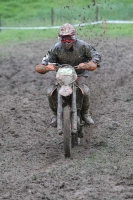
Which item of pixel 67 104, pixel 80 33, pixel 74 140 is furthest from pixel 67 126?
pixel 80 33

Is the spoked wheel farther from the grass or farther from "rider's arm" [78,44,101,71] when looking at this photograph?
the grass

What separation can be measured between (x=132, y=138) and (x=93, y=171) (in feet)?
5.66

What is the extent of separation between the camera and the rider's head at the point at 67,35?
7.41 metres

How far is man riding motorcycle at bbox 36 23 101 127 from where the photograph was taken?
295 inches

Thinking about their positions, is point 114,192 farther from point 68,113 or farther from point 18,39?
point 18,39

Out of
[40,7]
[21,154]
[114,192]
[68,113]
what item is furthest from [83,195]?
[40,7]

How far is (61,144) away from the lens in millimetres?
8195

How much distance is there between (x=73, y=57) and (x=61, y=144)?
1524mm

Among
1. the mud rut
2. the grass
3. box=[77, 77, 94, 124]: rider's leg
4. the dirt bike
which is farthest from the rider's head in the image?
the grass

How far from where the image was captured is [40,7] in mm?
35719

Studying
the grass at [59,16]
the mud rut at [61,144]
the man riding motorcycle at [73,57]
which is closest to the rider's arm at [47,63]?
the man riding motorcycle at [73,57]

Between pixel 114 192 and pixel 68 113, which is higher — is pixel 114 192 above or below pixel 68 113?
below

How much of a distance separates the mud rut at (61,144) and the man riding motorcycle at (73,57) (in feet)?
2.10

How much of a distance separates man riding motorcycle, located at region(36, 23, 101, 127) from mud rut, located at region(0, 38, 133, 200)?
64 cm
